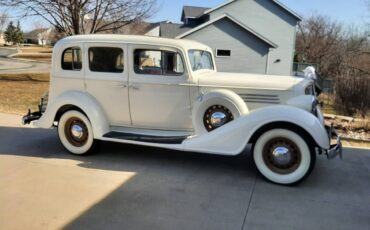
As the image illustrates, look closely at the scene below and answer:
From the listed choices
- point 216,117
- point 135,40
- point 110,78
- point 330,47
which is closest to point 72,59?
point 110,78

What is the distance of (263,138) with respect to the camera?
481 centimetres

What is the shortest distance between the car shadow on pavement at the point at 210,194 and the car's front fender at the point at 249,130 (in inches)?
16.8

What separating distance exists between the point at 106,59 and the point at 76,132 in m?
1.25

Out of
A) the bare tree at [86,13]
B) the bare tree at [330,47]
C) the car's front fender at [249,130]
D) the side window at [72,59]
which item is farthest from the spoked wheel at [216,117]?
the bare tree at [330,47]

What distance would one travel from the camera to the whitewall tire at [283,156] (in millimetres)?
4660

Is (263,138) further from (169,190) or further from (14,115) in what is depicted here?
(14,115)

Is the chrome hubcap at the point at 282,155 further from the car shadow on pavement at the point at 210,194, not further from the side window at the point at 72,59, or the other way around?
the side window at the point at 72,59

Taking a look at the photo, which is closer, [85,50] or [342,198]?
[342,198]

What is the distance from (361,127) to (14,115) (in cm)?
836

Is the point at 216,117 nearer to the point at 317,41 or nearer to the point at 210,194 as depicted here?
the point at 210,194

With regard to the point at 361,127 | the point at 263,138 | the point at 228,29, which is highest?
the point at 228,29

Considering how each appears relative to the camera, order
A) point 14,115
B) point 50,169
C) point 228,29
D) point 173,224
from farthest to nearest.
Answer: point 228,29 < point 14,115 < point 50,169 < point 173,224

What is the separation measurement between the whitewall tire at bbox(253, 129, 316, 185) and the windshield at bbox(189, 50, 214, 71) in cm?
162

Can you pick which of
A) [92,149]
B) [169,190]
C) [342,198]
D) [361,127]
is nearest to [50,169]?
[92,149]
